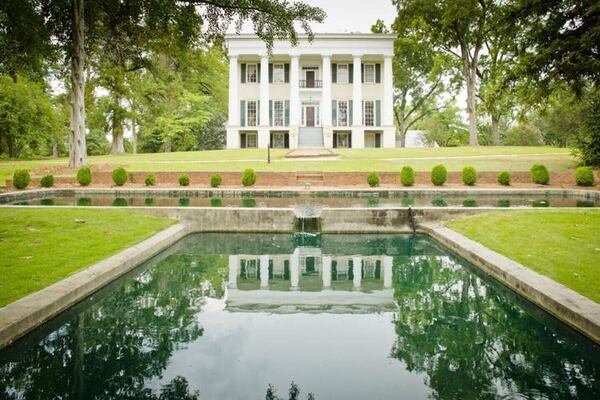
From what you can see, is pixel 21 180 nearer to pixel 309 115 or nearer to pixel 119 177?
pixel 119 177

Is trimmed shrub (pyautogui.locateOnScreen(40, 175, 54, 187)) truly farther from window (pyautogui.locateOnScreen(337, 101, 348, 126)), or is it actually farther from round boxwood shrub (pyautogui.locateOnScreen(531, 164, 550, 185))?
window (pyautogui.locateOnScreen(337, 101, 348, 126))

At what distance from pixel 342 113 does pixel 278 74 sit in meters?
6.46

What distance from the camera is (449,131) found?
57.5 meters

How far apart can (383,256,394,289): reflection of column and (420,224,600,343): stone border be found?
1.31m

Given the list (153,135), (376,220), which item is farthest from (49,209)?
(153,135)

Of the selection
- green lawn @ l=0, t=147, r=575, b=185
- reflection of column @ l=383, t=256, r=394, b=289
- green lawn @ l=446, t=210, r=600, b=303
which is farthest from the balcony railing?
reflection of column @ l=383, t=256, r=394, b=289

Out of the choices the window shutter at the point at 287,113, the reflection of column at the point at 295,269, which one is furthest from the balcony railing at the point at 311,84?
the reflection of column at the point at 295,269

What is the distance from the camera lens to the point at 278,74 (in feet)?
131

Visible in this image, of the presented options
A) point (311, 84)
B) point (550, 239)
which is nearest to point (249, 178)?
point (550, 239)

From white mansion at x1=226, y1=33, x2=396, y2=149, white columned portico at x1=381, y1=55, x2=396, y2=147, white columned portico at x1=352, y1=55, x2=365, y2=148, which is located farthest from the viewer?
white columned portico at x1=381, y1=55, x2=396, y2=147

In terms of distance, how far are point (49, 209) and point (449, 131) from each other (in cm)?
5274

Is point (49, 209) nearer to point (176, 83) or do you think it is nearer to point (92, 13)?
point (92, 13)

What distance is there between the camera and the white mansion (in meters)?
37.8

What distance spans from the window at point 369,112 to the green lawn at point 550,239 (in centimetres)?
2906
